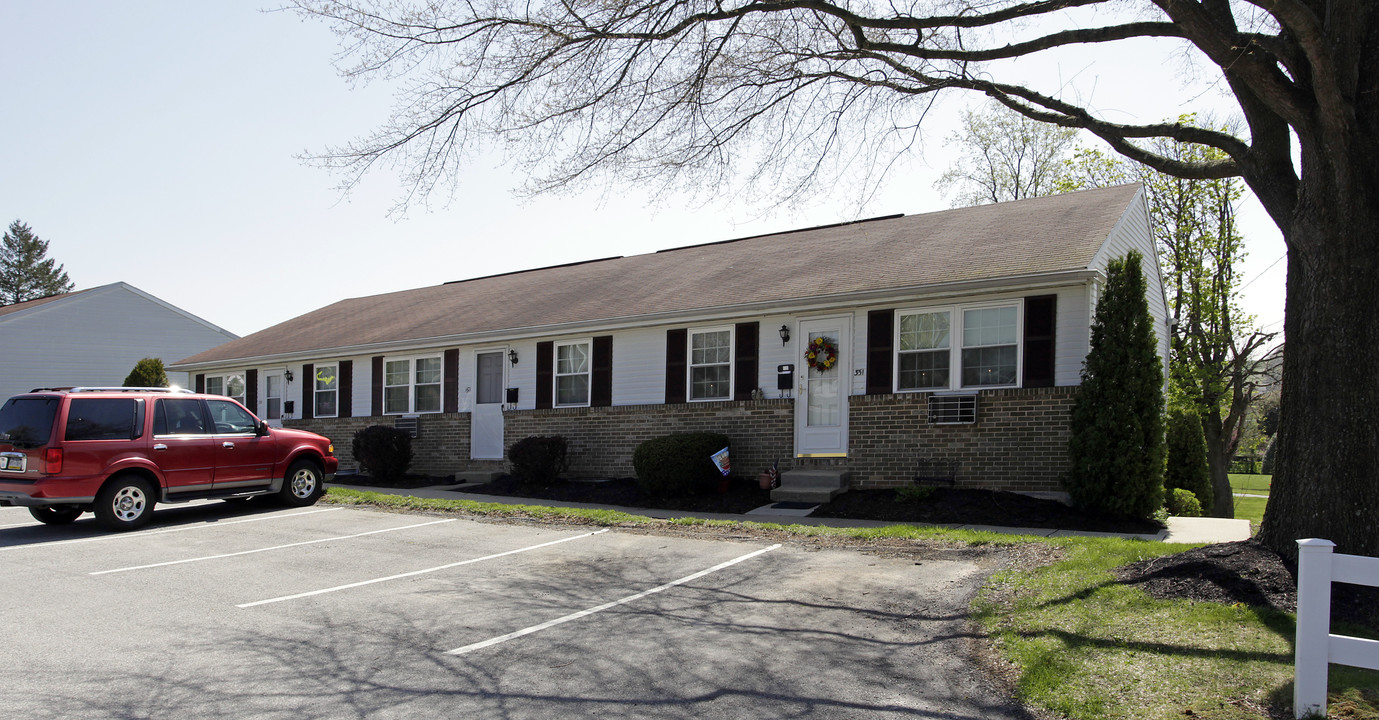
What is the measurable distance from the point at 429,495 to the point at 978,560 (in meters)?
10.4

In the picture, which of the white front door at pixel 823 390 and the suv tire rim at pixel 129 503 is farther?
the white front door at pixel 823 390

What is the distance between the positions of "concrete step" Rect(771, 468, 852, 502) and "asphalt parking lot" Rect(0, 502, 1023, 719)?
3.32m

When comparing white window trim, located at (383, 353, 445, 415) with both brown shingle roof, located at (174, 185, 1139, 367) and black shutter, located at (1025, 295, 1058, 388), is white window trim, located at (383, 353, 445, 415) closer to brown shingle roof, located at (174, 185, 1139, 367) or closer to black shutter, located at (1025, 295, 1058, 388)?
brown shingle roof, located at (174, 185, 1139, 367)

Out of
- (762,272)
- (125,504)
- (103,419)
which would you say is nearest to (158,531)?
(125,504)

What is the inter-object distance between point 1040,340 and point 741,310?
487cm

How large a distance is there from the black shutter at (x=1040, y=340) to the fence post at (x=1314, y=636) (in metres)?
8.20

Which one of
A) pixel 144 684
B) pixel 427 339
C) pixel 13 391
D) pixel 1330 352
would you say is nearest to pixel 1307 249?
pixel 1330 352

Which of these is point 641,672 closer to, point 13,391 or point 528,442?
point 528,442

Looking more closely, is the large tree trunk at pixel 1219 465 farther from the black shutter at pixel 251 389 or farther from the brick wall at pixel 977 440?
the black shutter at pixel 251 389

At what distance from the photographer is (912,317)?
1386 cm

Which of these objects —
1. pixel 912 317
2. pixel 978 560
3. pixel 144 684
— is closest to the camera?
pixel 144 684

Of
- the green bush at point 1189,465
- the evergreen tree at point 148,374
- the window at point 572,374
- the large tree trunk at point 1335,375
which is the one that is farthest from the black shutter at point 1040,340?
the evergreen tree at point 148,374

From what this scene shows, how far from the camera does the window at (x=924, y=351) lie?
13531mm

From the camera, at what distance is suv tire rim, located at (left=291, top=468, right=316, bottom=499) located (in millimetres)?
14586
